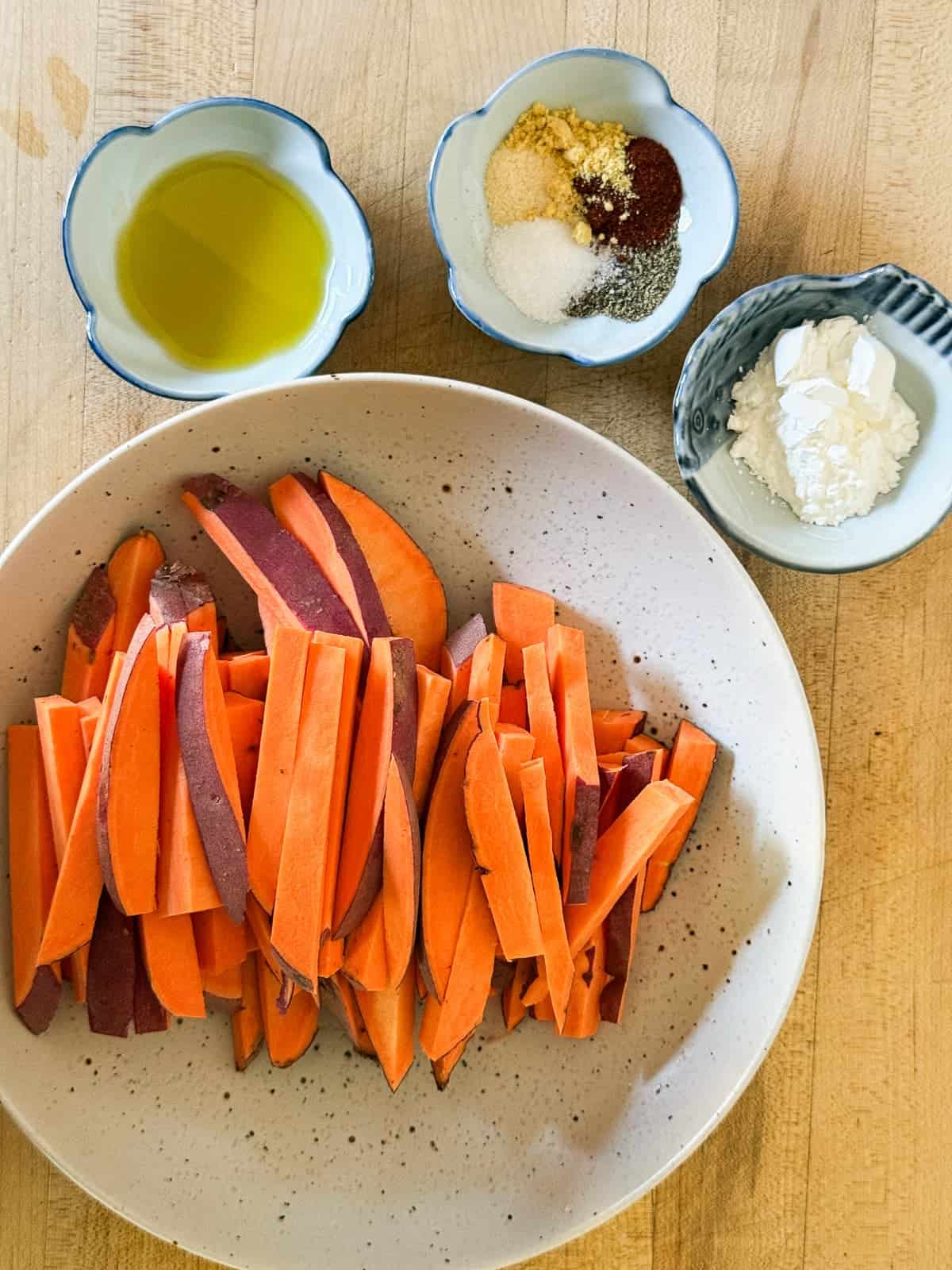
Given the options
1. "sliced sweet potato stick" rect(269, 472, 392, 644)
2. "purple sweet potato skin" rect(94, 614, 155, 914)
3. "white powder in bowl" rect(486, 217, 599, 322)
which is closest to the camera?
"purple sweet potato skin" rect(94, 614, 155, 914)

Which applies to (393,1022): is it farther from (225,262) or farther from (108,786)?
(225,262)

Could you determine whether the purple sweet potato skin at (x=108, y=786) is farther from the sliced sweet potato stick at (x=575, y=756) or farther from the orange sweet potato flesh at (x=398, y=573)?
the sliced sweet potato stick at (x=575, y=756)

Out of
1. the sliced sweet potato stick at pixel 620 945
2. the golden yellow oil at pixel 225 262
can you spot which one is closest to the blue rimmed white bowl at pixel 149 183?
the golden yellow oil at pixel 225 262

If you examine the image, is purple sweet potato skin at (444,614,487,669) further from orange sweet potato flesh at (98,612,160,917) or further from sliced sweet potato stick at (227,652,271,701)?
orange sweet potato flesh at (98,612,160,917)

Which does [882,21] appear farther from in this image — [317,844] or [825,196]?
[317,844]

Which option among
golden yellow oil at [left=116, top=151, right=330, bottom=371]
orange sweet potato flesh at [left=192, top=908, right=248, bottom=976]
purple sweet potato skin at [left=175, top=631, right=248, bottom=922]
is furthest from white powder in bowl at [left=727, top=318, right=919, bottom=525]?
orange sweet potato flesh at [left=192, top=908, right=248, bottom=976]

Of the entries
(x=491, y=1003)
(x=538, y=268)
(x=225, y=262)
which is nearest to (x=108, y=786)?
(x=491, y=1003)

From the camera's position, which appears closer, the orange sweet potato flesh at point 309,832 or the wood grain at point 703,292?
the orange sweet potato flesh at point 309,832
